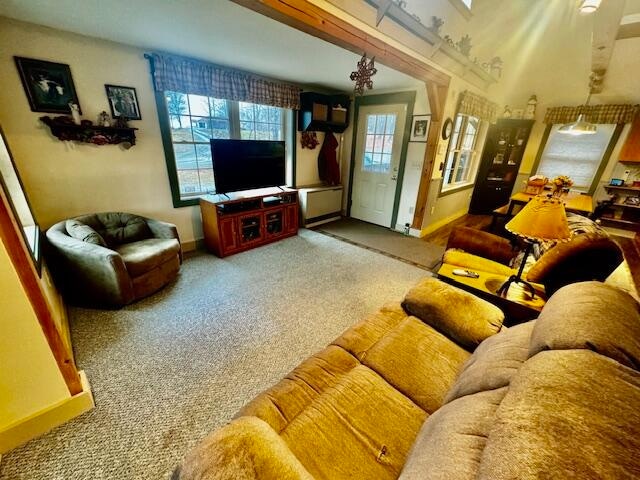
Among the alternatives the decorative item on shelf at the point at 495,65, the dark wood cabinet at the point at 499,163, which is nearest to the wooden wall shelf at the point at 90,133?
the decorative item on shelf at the point at 495,65

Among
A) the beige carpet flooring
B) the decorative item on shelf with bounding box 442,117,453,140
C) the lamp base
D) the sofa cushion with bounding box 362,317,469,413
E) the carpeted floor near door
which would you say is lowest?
the carpeted floor near door

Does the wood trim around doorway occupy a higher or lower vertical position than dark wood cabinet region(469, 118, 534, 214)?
higher

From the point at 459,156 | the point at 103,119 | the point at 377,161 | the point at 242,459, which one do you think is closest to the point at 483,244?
the point at 377,161

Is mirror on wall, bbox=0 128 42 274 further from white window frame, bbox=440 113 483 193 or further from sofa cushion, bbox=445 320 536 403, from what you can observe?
white window frame, bbox=440 113 483 193

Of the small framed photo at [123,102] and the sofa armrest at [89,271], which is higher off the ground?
the small framed photo at [123,102]

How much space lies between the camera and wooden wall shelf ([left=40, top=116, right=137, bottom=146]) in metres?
2.15

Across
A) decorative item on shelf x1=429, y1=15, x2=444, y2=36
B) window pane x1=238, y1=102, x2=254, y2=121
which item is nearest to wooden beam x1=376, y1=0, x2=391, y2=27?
decorative item on shelf x1=429, y1=15, x2=444, y2=36

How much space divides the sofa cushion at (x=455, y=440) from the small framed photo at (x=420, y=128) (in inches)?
139

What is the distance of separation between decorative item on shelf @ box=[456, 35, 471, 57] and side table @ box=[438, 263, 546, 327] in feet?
9.12

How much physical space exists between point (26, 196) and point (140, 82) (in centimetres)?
143

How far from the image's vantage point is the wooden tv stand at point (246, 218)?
3004 millimetres

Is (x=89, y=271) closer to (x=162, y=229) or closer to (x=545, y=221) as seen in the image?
(x=162, y=229)

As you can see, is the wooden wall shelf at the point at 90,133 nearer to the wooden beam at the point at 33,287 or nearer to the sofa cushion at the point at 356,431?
the wooden beam at the point at 33,287

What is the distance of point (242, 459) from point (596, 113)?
656 centimetres
